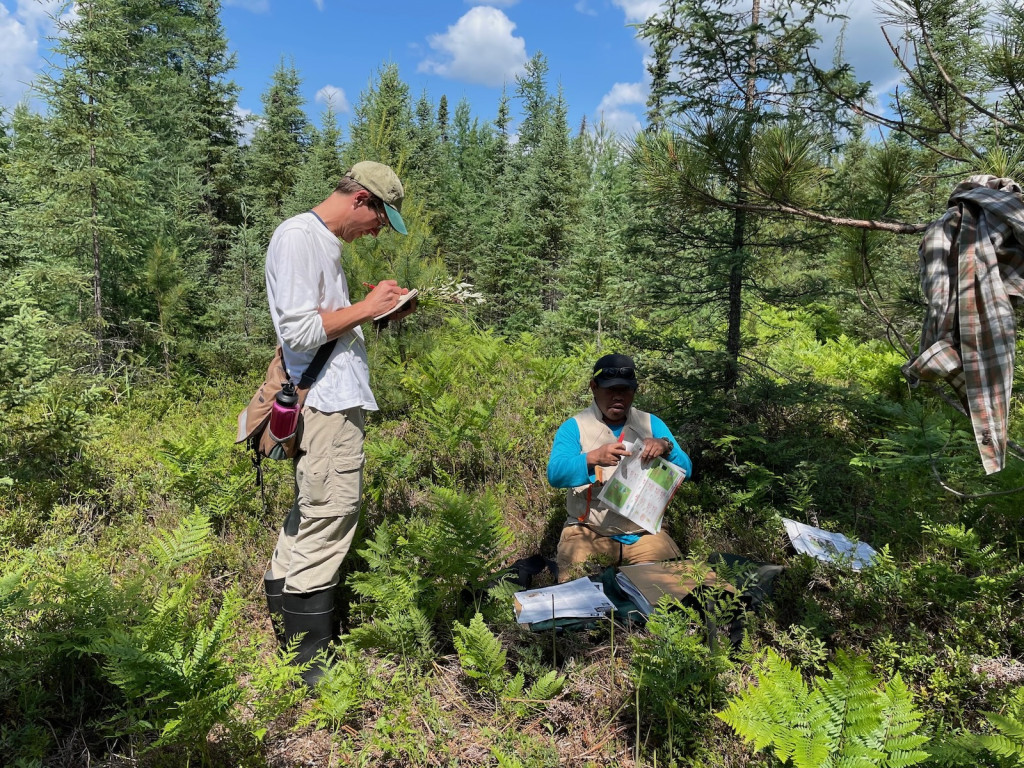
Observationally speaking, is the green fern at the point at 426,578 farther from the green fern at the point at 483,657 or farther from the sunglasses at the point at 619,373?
the sunglasses at the point at 619,373

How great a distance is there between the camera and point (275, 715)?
2.37 m

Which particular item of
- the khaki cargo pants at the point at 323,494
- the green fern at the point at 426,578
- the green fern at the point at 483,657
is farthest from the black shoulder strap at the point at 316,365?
the green fern at the point at 483,657

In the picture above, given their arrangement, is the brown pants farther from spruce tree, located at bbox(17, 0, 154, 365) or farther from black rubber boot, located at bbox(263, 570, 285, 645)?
spruce tree, located at bbox(17, 0, 154, 365)

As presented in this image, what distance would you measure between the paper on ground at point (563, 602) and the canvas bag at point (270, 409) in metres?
1.50

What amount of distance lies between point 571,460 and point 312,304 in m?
1.74

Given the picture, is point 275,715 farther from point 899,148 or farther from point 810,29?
point 810,29

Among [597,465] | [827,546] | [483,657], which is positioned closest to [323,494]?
[483,657]

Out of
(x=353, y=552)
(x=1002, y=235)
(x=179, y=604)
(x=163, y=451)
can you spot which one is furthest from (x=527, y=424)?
(x=1002, y=235)

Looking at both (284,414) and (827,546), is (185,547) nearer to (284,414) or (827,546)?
(284,414)

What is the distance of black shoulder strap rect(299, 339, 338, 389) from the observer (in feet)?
9.33

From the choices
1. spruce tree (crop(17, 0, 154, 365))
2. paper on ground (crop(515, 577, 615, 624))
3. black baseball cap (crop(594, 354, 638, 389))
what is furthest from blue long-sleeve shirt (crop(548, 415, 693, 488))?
spruce tree (crop(17, 0, 154, 365))

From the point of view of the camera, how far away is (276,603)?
10.3 ft

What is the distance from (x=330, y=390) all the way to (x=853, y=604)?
3075mm

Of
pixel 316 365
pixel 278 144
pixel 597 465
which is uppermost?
pixel 278 144
